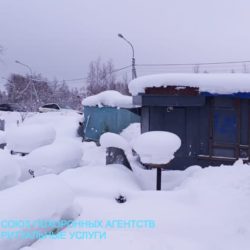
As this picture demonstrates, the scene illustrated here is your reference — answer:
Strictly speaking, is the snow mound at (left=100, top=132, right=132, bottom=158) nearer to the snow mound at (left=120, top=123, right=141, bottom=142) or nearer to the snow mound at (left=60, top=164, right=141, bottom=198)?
the snow mound at (left=60, top=164, right=141, bottom=198)

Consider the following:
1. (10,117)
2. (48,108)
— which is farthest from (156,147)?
(48,108)

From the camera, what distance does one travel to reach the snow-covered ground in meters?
3.97

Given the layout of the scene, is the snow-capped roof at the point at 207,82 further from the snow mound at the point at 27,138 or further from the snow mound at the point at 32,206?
the snow mound at the point at 32,206

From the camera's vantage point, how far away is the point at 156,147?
7062 millimetres

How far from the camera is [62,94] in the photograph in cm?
5306

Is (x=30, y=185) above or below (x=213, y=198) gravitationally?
above

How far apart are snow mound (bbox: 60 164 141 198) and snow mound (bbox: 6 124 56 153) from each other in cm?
344

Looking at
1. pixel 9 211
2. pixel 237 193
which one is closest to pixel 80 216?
pixel 9 211

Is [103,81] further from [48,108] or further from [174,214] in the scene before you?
[174,214]

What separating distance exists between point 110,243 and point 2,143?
10.2 m

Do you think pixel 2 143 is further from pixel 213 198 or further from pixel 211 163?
pixel 213 198

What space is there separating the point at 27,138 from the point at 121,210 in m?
6.04

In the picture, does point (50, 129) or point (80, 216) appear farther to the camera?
point (50, 129)

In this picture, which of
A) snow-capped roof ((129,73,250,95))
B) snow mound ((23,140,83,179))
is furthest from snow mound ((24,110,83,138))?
snow mound ((23,140,83,179))
